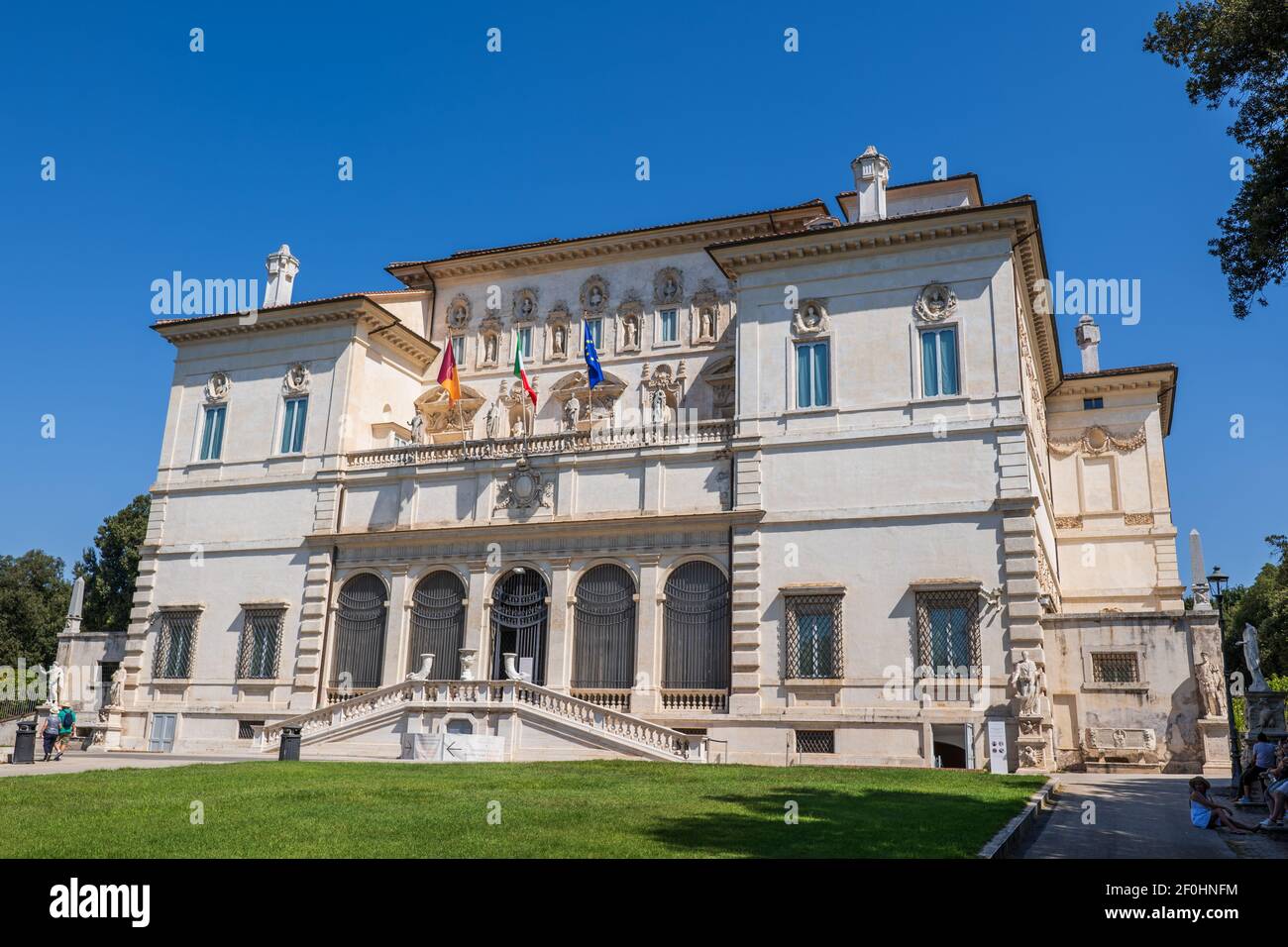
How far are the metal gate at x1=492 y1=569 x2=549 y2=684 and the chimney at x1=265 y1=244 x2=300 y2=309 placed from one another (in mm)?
15612

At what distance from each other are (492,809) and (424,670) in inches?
666

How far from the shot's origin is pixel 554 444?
3328 centimetres

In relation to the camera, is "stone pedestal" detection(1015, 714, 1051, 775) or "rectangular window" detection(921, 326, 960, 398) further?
"rectangular window" detection(921, 326, 960, 398)

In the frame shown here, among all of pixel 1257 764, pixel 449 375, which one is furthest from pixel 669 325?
pixel 1257 764

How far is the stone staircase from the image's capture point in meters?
26.8

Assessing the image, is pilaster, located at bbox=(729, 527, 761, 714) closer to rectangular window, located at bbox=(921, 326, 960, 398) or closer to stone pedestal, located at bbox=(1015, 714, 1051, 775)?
rectangular window, located at bbox=(921, 326, 960, 398)

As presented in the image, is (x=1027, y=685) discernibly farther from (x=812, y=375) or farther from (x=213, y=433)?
(x=213, y=433)

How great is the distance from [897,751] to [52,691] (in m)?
30.3

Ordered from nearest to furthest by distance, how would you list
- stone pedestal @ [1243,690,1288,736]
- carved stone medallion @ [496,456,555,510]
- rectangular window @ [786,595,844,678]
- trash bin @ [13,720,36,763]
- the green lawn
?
the green lawn < stone pedestal @ [1243,690,1288,736] < trash bin @ [13,720,36,763] < rectangular window @ [786,595,844,678] < carved stone medallion @ [496,456,555,510]

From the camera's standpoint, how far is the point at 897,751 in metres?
26.5

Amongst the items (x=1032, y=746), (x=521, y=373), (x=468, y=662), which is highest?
(x=521, y=373)

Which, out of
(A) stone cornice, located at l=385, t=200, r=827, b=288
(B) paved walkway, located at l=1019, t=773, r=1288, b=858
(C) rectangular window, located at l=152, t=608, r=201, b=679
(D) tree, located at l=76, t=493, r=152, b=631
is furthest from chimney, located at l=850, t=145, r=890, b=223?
(D) tree, located at l=76, t=493, r=152, b=631
